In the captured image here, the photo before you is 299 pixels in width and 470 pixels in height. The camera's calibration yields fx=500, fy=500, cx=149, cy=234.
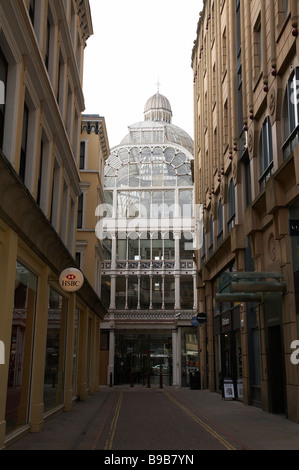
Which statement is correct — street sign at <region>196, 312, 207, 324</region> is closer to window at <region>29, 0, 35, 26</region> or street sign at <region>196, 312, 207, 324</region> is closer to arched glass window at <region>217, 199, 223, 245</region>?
arched glass window at <region>217, 199, 223, 245</region>

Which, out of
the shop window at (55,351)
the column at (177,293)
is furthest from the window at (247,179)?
the column at (177,293)

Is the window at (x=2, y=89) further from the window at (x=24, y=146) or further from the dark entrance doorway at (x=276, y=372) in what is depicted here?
the dark entrance doorway at (x=276, y=372)

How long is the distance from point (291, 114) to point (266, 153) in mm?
3140

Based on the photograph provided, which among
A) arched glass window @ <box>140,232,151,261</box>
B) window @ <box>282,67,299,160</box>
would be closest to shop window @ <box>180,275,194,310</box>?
arched glass window @ <box>140,232,151,261</box>

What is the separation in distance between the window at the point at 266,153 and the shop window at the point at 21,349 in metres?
9.09

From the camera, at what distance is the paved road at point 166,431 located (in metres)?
10.8

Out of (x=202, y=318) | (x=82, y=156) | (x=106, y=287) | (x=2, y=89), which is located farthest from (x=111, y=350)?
(x=2, y=89)

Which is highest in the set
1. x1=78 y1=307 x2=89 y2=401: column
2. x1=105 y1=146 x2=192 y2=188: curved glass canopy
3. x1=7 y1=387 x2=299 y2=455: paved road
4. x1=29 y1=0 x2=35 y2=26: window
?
x1=105 y1=146 x2=192 y2=188: curved glass canopy

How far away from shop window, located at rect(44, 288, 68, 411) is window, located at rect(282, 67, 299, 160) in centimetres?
874

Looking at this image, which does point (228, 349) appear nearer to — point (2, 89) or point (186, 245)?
point (2, 89)

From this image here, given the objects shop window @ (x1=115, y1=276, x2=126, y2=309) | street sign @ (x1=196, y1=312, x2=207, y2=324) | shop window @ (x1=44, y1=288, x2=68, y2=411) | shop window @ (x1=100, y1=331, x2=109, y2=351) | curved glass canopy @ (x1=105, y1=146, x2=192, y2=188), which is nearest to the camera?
shop window @ (x1=44, y1=288, x2=68, y2=411)

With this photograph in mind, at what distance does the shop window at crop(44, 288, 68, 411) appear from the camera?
15.6m
